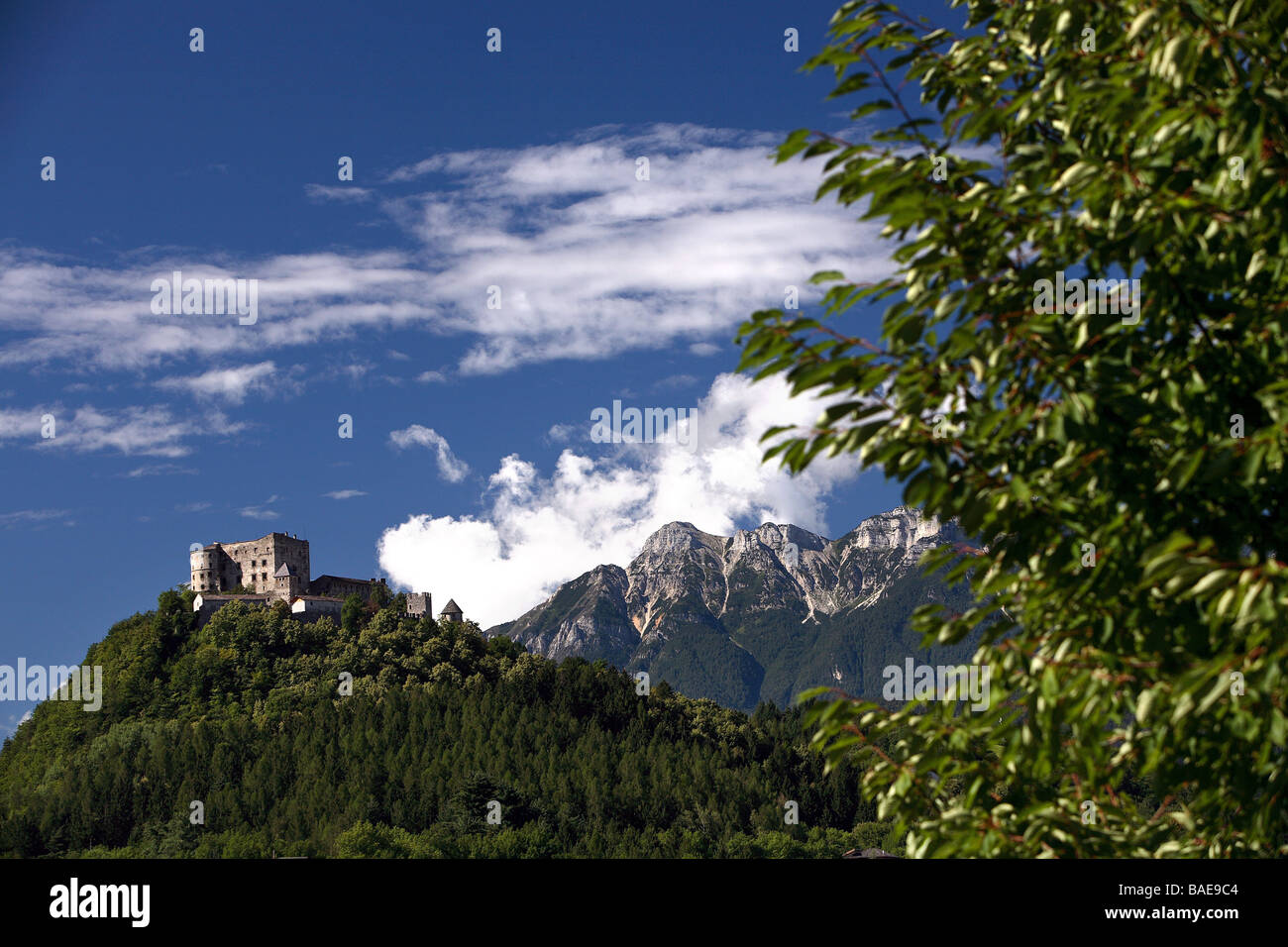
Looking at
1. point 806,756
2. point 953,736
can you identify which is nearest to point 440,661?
point 806,756

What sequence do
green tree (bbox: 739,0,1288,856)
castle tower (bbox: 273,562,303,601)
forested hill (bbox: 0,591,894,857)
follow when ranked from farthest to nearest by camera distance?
castle tower (bbox: 273,562,303,601) < forested hill (bbox: 0,591,894,857) < green tree (bbox: 739,0,1288,856)

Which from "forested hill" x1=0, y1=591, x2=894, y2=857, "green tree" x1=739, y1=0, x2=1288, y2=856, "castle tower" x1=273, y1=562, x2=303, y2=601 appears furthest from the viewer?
"castle tower" x1=273, y1=562, x2=303, y2=601

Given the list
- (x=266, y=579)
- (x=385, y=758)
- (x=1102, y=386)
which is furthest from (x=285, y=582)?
(x=1102, y=386)

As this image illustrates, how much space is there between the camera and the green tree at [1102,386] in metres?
6.81

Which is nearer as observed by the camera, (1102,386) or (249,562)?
(1102,386)

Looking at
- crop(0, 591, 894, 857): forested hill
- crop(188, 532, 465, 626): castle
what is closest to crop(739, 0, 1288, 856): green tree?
crop(0, 591, 894, 857): forested hill

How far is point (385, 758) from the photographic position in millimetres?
143750

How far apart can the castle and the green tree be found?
524ft

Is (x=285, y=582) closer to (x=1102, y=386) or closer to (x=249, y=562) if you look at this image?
(x=249, y=562)

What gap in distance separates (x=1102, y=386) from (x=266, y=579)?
164178 mm

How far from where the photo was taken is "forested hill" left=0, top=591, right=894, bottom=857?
13338cm

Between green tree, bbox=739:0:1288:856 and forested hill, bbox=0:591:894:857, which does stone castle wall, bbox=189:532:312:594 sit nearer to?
forested hill, bbox=0:591:894:857
